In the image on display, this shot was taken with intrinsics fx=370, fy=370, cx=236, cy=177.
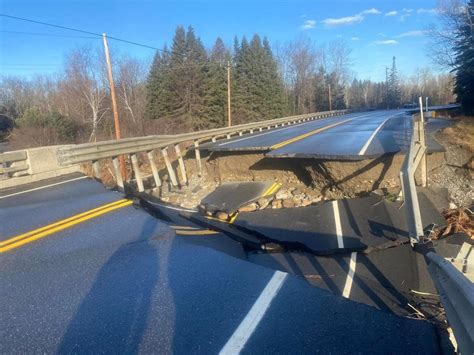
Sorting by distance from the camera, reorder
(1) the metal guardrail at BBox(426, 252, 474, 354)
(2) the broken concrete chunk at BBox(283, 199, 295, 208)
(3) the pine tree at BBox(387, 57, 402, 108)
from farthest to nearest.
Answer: (3) the pine tree at BBox(387, 57, 402, 108)
(2) the broken concrete chunk at BBox(283, 199, 295, 208)
(1) the metal guardrail at BBox(426, 252, 474, 354)

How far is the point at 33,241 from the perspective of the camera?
515 cm

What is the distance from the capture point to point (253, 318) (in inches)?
127

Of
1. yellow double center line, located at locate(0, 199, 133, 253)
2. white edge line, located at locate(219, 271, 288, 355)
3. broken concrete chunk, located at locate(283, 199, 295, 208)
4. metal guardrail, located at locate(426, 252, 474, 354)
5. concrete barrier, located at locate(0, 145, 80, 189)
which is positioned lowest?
broken concrete chunk, located at locate(283, 199, 295, 208)

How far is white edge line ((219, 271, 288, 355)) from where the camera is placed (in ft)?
9.36

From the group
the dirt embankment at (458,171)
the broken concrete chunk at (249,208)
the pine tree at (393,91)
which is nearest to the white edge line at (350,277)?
the broken concrete chunk at (249,208)

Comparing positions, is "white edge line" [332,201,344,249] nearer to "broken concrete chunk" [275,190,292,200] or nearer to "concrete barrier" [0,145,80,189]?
"broken concrete chunk" [275,190,292,200]

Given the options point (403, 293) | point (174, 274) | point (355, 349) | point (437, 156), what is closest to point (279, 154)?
→ point (437, 156)

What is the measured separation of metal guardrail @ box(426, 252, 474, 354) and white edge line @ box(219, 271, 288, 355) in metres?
1.46

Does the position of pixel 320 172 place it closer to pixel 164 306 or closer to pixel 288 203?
pixel 288 203

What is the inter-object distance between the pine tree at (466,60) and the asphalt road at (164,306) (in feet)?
99.6

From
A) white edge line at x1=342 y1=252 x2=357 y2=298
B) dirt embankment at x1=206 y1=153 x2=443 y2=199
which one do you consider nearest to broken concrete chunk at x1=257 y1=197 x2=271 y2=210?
dirt embankment at x1=206 y1=153 x2=443 y2=199

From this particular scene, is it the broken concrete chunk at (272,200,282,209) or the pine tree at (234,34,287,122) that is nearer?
the broken concrete chunk at (272,200,282,209)

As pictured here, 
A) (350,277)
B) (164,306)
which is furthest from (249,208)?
(164,306)

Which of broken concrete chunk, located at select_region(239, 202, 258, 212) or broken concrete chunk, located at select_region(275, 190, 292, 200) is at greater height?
broken concrete chunk, located at select_region(239, 202, 258, 212)
